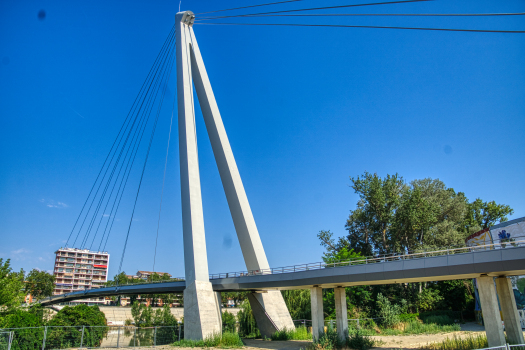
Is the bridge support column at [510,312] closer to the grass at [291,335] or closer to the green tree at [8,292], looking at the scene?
the grass at [291,335]

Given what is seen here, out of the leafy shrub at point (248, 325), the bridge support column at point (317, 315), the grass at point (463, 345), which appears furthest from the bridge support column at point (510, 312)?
the leafy shrub at point (248, 325)

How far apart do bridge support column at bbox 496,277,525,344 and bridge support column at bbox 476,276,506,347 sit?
168 cm

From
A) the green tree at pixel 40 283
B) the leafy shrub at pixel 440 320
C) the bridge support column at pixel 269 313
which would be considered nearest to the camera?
the bridge support column at pixel 269 313

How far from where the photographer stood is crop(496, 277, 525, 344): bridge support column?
63.2ft

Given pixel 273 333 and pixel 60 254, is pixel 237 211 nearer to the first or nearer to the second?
pixel 273 333

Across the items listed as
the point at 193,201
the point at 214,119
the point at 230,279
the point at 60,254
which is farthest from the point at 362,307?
the point at 60,254

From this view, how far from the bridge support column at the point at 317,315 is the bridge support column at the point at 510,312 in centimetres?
1054

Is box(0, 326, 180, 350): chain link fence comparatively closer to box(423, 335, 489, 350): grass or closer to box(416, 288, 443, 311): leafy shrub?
box(423, 335, 489, 350): grass

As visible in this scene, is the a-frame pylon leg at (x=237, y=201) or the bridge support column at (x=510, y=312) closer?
the bridge support column at (x=510, y=312)

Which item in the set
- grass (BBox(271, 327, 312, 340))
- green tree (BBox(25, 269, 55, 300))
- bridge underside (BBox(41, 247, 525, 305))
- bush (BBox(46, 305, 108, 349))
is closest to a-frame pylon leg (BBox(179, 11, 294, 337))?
grass (BBox(271, 327, 312, 340))

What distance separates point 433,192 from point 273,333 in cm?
3341

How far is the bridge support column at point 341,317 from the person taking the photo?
72.9 feet

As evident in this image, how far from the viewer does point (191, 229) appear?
29047mm

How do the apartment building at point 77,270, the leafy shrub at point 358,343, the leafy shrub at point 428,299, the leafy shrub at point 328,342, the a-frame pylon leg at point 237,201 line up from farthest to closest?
1. the apartment building at point 77,270
2. the leafy shrub at point 428,299
3. the a-frame pylon leg at point 237,201
4. the leafy shrub at point 358,343
5. the leafy shrub at point 328,342
